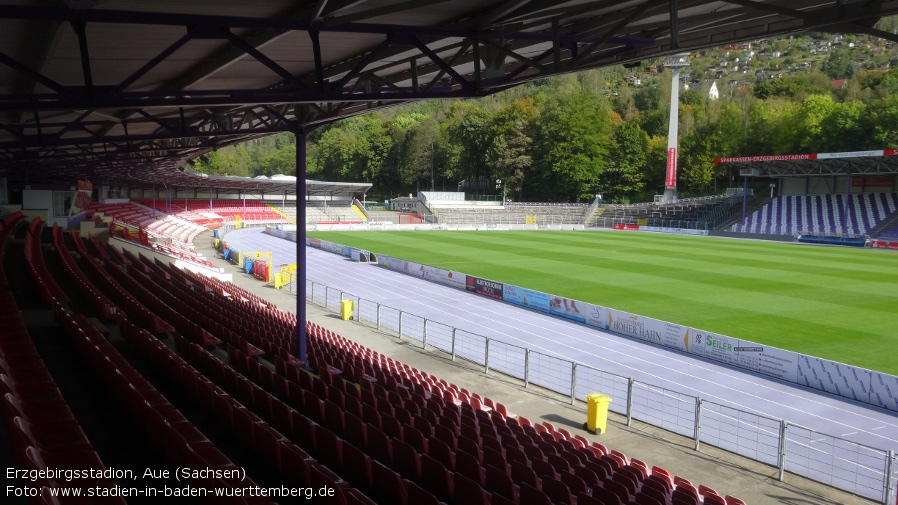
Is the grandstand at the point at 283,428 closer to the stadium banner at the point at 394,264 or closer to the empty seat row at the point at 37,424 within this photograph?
the empty seat row at the point at 37,424

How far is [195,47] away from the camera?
8023mm

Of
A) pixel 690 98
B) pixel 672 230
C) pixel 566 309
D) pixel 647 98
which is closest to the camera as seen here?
pixel 566 309

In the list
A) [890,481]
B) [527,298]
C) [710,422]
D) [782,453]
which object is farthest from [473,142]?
[890,481]

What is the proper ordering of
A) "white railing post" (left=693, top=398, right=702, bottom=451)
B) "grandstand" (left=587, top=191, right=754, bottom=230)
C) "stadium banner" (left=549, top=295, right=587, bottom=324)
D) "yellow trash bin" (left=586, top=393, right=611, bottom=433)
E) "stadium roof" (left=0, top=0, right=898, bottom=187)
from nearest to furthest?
"stadium roof" (left=0, top=0, right=898, bottom=187) < "white railing post" (left=693, top=398, right=702, bottom=451) < "yellow trash bin" (left=586, top=393, right=611, bottom=433) < "stadium banner" (left=549, top=295, right=587, bottom=324) < "grandstand" (left=587, top=191, right=754, bottom=230)

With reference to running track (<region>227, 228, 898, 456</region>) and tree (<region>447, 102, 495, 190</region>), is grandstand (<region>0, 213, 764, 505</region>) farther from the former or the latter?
tree (<region>447, 102, 495, 190</region>)

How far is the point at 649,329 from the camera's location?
20156 millimetres

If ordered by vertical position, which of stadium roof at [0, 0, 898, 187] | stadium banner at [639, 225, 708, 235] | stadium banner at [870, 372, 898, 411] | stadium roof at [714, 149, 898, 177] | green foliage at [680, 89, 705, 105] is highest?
green foliage at [680, 89, 705, 105]

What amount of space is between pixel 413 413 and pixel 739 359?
39.6 feet

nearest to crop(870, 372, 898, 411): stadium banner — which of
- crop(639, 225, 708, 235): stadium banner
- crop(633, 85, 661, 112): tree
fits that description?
crop(639, 225, 708, 235): stadium banner

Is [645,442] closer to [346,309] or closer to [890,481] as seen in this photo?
[890,481]

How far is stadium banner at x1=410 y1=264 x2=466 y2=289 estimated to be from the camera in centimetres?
3022

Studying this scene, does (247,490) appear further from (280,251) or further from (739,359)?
(280,251)

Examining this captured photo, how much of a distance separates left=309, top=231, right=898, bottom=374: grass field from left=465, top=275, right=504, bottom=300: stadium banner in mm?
2995

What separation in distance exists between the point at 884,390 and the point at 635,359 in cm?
604
